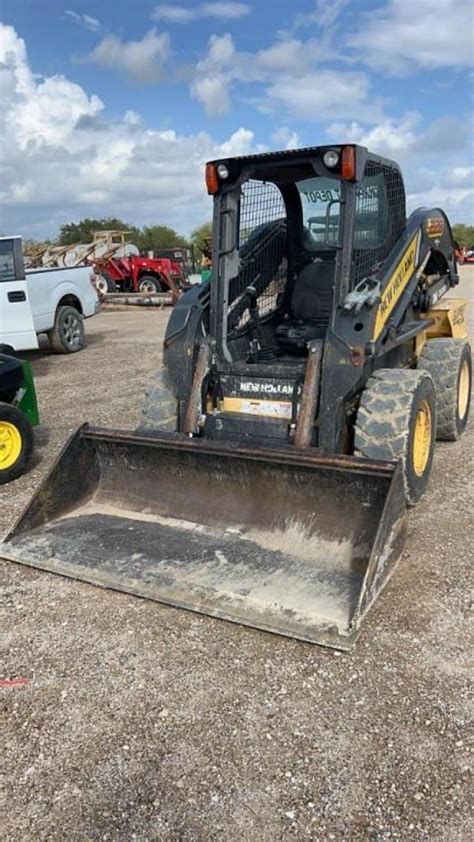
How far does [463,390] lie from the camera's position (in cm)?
637

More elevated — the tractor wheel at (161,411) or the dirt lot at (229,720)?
the tractor wheel at (161,411)

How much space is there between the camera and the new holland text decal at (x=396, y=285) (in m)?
4.35

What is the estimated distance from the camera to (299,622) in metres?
3.16

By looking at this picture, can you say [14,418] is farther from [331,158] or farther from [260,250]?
[331,158]

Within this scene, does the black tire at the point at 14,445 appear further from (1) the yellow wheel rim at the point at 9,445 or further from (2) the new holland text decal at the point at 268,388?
(2) the new holland text decal at the point at 268,388

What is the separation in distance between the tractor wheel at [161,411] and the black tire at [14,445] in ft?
3.80

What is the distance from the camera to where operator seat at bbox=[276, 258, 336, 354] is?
5387 mm

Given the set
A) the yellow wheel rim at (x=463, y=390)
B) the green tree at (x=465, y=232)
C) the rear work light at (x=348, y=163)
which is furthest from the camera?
the green tree at (x=465, y=232)

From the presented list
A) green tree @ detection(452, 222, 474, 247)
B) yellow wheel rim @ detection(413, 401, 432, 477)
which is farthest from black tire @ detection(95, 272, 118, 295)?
green tree @ detection(452, 222, 474, 247)

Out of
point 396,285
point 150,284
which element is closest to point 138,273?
point 150,284

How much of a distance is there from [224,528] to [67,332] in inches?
344

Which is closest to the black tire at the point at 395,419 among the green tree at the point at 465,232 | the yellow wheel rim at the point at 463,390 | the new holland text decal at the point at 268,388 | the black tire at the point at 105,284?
the new holland text decal at the point at 268,388

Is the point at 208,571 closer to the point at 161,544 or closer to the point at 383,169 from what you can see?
the point at 161,544

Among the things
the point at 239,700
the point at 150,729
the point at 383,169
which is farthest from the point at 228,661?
the point at 383,169
